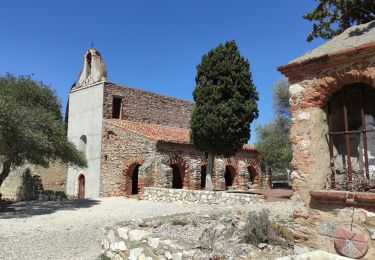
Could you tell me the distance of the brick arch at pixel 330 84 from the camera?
5152 millimetres

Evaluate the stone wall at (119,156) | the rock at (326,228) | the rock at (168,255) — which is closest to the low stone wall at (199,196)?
the stone wall at (119,156)

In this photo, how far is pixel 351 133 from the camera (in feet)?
18.2

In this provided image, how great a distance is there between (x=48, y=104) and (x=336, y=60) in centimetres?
1653

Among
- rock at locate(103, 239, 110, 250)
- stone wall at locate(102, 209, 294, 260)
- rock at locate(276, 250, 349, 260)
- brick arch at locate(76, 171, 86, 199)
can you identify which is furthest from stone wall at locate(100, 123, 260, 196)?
rock at locate(276, 250, 349, 260)

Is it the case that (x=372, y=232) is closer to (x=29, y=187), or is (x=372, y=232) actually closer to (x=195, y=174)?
(x=195, y=174)

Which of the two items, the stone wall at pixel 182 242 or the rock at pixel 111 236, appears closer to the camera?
the stone wall at pixel 182 242

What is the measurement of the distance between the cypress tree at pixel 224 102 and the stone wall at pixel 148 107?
8368mm

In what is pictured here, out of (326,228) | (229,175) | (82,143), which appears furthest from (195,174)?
(326,228)

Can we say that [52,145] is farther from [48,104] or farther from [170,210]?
[170,210]

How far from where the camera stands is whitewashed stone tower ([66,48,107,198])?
2264cm

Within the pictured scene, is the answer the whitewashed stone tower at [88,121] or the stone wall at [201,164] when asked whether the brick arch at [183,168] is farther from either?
the whitewashed stone tower at [88,121]

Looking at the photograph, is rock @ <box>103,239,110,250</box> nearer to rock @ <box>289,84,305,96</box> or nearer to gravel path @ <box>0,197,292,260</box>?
gravel path @ <box>0,197,292,260</box>

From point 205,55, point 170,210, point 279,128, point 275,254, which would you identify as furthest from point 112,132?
point 275,254

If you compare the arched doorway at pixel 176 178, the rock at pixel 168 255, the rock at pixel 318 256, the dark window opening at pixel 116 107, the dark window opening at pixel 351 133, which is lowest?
the rock at pixel 168 255
